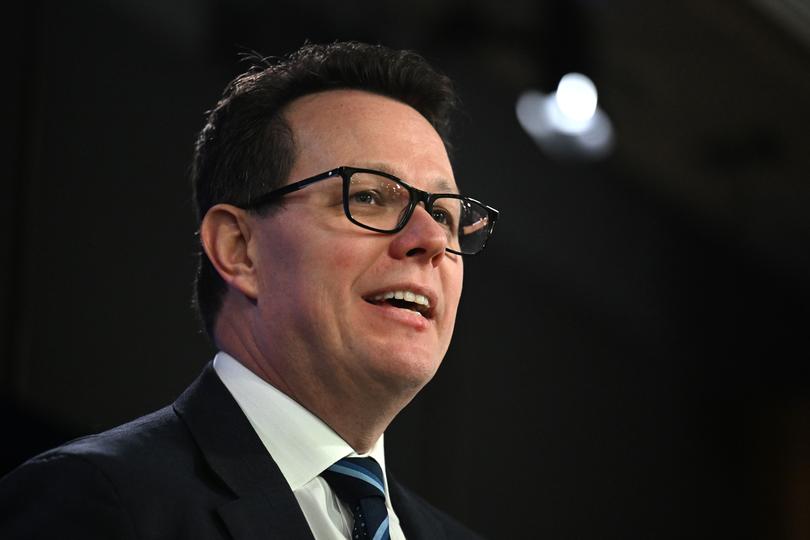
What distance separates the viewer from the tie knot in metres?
1.61

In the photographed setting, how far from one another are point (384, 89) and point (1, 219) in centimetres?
148

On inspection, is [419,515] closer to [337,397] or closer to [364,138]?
[337,397]

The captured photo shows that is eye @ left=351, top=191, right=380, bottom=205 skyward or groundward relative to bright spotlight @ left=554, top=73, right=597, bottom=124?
groundward

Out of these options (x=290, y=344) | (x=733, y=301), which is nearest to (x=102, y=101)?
(x=290, y=344)

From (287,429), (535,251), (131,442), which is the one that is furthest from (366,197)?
(535,251)

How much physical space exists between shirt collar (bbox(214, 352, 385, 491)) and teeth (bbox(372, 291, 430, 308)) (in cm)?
21

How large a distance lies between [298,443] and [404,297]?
0.88 ft

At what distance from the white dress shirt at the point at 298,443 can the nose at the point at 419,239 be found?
0.93 feet

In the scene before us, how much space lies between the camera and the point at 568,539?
4.98m

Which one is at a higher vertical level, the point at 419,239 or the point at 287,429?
the point at 419,239

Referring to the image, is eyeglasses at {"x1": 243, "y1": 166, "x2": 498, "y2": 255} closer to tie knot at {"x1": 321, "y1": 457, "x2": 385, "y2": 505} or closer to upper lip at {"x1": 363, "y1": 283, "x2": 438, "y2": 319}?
upper lip at {"x1": 363, "y1": 283, "x2": 438, "y2": 319}

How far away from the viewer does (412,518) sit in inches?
71.6

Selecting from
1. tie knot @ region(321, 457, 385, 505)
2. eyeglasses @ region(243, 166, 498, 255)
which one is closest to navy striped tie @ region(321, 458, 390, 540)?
tie knot @ region(321, 457, 385, 505)

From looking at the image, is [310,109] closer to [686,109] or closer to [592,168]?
[686,109]
